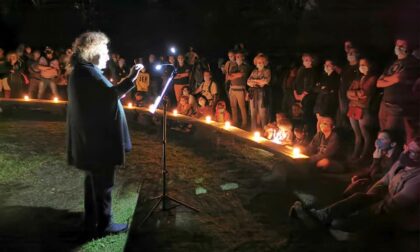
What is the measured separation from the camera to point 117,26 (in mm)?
20938

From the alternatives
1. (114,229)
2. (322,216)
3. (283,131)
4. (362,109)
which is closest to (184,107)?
(283,131)

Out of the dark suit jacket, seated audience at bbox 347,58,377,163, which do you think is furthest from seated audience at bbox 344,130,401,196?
the dark suit jacket

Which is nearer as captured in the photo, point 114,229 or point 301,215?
point 114,229

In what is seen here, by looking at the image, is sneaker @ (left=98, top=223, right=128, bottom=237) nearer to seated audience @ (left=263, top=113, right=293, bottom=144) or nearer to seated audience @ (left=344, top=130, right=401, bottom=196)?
seated audience @ (left=344, top=130, right=401, bottom=196)

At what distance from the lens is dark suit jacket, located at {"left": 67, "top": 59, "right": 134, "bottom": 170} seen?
4.31 meters

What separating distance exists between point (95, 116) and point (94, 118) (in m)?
0.02

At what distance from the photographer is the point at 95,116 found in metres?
4.36

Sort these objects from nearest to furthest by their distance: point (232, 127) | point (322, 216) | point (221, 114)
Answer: point (322, 216) < point (232, 127) < point (221, 114)

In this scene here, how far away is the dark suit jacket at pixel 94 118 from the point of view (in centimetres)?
431

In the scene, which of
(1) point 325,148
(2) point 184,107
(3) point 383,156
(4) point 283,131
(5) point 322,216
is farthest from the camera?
(2) point 184,107

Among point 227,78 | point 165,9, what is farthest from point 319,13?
point 165,9

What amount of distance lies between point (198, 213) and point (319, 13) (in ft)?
35.9

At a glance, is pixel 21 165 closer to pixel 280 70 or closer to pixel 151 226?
pixel 151 226

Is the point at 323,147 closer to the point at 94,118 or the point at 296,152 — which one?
the point at 296,152
